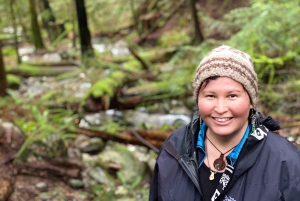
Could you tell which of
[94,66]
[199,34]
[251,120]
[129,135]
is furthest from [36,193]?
[199,34]

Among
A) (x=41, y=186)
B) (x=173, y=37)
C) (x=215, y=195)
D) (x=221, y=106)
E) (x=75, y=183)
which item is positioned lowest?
(x=75, y=183)

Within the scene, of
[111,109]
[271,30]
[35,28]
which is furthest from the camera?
[35,28]

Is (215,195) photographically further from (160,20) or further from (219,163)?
(160,20)

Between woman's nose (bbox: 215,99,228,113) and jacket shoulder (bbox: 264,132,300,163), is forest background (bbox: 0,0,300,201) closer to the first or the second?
jacket shoulder (bbox: 264,132,300,163)

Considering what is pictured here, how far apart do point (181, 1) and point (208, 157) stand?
1688 cm

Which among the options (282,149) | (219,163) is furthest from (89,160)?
(282,149)

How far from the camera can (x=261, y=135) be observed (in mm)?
1872

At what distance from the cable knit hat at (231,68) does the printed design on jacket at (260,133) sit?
0.16 meters

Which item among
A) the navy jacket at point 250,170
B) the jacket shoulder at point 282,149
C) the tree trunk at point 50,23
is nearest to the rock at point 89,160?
the navy jacket at point 250,170

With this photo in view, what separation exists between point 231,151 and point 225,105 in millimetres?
333

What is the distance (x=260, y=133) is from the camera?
1.88 m

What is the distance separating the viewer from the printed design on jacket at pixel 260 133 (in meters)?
1.86

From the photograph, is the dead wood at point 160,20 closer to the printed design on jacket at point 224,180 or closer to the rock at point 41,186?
the rock at point 41,186

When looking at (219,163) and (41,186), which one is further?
(41,186)
